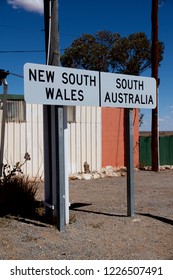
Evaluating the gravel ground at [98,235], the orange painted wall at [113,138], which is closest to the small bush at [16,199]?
the gravel ground at [98,235]

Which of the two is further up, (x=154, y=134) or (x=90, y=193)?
(x=154, y=134)

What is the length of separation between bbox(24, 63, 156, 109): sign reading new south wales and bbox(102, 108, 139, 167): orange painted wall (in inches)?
334

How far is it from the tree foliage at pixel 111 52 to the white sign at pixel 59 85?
927 inches

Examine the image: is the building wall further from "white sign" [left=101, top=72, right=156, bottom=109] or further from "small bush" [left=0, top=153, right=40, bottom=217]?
"white sign" [left=101, top=72, right=156, bottom=109]

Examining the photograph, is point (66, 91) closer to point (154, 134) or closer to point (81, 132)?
point (81, 132)

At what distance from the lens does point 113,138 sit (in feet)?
54.0

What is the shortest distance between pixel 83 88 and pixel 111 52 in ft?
79.9

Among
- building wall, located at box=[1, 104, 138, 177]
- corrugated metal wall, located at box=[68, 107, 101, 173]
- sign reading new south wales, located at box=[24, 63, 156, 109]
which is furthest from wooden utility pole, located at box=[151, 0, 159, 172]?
sign reading new south wales, located at box=[24, 63, 156, 109]

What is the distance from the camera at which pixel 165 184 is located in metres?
12.6

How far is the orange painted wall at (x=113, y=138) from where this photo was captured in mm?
16172

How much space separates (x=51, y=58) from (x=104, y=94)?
1.04m

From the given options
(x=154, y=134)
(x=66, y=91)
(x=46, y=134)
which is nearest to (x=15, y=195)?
(x=46, y=134)

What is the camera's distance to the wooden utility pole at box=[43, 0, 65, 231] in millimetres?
6223
